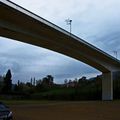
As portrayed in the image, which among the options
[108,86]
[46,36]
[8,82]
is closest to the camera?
[46,36]

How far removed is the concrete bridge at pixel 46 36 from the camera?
119ft

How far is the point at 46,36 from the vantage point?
47156mm

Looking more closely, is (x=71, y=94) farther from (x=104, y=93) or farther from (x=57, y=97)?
(x=104, y=93)
